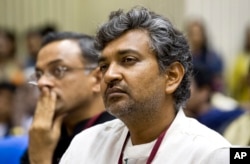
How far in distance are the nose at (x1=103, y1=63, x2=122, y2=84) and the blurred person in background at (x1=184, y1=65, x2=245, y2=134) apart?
355cm

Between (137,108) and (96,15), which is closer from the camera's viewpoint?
(137,108)

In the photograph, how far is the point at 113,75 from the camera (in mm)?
4172

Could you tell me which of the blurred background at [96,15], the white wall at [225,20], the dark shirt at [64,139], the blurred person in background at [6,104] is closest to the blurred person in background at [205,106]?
the blurred person in background at [6,104]

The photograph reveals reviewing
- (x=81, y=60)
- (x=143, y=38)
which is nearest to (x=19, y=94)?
(x=81, y=60)

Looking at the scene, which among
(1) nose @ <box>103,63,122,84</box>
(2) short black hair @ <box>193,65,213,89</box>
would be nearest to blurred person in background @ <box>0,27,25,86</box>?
(2) short black hair @ <box>193,65,213,89</box>

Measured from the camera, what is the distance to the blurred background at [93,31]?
9.89m

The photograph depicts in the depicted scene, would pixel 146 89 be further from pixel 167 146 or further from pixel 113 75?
pixel 167 146

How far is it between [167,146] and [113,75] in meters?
0.40

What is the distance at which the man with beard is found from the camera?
13.5ft

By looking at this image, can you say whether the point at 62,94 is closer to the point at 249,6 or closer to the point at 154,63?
the point at 154,63

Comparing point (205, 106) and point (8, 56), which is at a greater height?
point (205, 106)

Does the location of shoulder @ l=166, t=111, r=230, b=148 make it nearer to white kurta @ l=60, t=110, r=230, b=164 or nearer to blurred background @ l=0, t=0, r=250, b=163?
white kurta @ l=60, t=110, r=230, b=164

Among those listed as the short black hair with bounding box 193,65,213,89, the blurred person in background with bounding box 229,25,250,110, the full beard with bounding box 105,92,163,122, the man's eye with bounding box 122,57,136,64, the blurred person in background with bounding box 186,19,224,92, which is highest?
the man's eye with bounding box 122,57,136,64

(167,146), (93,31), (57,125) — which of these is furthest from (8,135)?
(167,146)
